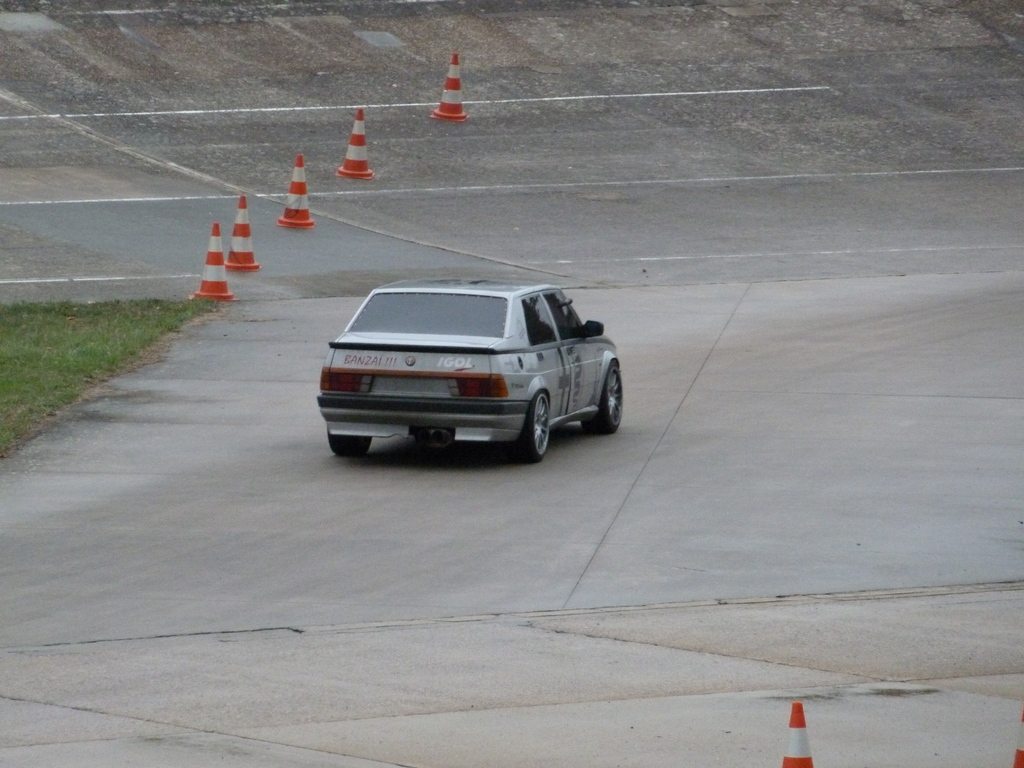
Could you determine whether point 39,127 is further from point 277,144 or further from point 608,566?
point 608,566

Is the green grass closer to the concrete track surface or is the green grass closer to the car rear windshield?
the concrete track surface

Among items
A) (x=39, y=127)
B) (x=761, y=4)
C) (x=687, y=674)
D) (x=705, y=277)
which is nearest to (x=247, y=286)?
(x=705, y=277)

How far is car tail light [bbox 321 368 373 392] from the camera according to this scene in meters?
13.3

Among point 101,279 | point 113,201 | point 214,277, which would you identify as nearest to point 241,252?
point 214,277

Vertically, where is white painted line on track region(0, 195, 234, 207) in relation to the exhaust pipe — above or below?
above

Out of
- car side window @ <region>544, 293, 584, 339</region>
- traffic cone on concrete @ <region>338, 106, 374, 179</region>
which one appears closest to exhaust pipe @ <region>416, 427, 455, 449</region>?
car side window @ <region>544, 293, 584, 339</region>

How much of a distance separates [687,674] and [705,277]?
1291 cm

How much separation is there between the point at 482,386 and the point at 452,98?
14265 mm

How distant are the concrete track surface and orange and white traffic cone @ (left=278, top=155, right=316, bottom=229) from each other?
218 millimetres

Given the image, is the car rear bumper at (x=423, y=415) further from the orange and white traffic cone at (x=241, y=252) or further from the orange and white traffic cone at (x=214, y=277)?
the orange and white traffic cone at (x=241, y=252)

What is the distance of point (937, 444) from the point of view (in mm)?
14023

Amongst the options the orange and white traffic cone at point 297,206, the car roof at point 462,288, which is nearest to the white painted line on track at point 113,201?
the orange and white traffic cone at point 297,206

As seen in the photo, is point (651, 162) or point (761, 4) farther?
point (761, 4)

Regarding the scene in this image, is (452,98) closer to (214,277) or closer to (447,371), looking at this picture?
(214,277)
